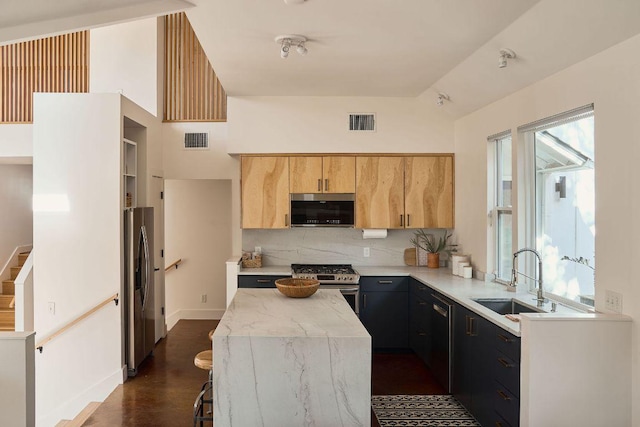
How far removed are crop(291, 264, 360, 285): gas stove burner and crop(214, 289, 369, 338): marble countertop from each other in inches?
47.9

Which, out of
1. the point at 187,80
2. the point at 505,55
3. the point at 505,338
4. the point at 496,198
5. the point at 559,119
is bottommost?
the point at 505,338

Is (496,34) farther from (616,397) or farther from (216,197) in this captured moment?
(216,197)

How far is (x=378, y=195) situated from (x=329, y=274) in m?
1.09

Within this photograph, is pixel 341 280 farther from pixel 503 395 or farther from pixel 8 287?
pixel 8 287

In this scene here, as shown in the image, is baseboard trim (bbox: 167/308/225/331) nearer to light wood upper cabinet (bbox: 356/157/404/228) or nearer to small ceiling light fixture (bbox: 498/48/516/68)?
light wood upper cabinet (bbox: 356/157/404/228)

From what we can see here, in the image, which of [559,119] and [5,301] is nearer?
[559,119]

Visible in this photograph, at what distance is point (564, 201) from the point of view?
349 centimetres

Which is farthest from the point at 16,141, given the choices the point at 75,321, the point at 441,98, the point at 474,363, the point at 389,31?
the point at 474,363

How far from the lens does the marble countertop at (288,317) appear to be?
106 inches

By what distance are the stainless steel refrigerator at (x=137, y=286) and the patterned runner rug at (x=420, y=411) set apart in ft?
7.82

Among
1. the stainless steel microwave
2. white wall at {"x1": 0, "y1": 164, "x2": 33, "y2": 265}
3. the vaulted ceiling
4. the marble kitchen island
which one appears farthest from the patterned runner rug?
white wall at {"x1": 0, "y1": 164, "x2": 33, "y2": 265}

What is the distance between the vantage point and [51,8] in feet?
9.30

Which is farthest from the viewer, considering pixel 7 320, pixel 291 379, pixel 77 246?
pixel 7 320

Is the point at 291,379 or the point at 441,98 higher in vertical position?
the point at 441,98
